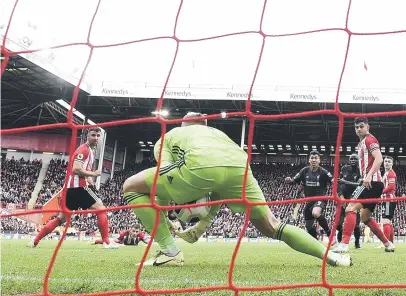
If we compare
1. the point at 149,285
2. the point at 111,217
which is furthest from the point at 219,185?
the point at 111,217

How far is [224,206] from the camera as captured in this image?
18.9m

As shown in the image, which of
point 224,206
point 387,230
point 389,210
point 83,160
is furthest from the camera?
point 224,206

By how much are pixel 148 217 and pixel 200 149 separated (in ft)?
2.79

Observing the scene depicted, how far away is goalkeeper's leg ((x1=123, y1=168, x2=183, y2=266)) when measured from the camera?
3.85 m

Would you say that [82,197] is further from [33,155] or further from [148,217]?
[33,155]

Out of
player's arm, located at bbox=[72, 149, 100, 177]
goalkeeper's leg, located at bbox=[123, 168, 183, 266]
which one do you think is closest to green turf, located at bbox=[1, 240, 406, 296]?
goalkeeper's leg, located at bbox=[123, 168, 183, 266]

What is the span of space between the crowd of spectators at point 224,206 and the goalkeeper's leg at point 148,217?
14.6m

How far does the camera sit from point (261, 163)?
32.7 m

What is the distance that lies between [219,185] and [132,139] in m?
29.8

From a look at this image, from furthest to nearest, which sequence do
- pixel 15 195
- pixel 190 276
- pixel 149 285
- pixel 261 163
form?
pixel 261 163 < pixel 15 195 < pixel 190 276 < pixel 149 285

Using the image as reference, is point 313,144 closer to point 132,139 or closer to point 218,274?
point 132,139

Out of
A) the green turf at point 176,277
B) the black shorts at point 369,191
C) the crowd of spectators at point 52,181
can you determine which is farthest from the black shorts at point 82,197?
the crowd of spectators at point 52,181

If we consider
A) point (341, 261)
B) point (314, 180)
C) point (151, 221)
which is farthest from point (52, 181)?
point (341, 261)

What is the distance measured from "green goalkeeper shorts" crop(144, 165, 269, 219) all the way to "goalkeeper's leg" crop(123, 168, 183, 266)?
0.22m
